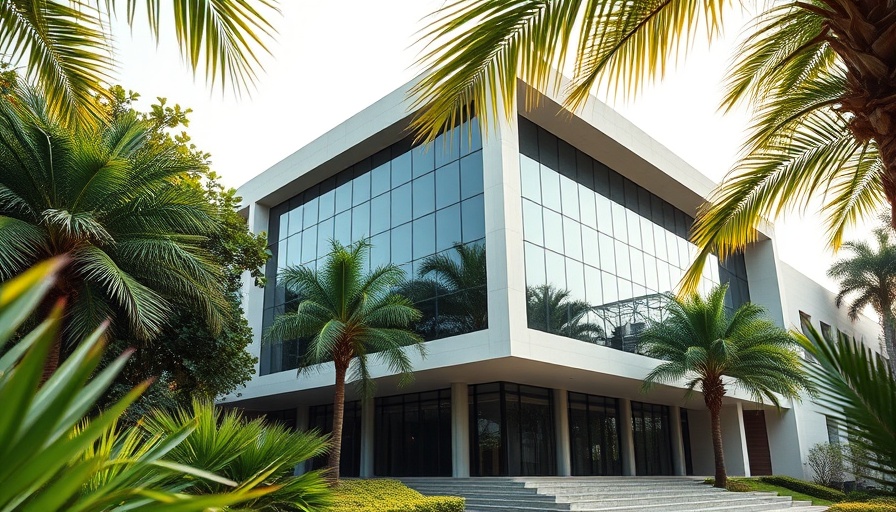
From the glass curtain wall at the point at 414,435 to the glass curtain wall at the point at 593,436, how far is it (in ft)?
15.8

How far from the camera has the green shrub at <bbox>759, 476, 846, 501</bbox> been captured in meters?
26.5

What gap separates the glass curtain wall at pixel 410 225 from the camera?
2148cm

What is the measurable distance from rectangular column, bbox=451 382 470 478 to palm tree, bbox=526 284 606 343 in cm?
441

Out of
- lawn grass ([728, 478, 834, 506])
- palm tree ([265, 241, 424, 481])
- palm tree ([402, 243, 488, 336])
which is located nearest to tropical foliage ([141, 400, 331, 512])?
palm tree ([265, 241, 424, 481])

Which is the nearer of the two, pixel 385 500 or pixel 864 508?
pixel 385 500

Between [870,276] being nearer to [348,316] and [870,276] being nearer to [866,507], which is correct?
[866,507]

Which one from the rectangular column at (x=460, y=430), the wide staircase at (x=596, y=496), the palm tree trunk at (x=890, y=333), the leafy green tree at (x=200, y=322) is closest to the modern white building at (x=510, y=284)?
the rectangular column at (x=460, y=430)

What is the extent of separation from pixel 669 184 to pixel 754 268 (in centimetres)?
1009

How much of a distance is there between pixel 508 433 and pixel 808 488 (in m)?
12.9

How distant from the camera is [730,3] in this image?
4508mm

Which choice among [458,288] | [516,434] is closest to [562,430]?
[516,434]

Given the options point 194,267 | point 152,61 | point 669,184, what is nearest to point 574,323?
point 669,184

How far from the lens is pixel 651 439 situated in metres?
30.1

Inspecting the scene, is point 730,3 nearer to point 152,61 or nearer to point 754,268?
point 152,61
